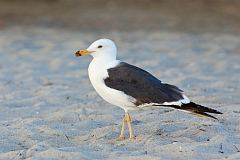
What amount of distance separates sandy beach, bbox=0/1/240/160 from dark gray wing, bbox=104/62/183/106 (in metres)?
0.36

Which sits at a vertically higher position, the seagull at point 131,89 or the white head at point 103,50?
the white head at point 103,50

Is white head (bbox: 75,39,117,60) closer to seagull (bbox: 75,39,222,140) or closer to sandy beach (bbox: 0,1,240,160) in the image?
seagull (bbox: 75,39,222,140)

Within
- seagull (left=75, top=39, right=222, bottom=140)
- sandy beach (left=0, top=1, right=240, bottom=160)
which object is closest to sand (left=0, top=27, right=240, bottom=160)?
sandy beach (left=0, top=1, right=240, bottom=160)

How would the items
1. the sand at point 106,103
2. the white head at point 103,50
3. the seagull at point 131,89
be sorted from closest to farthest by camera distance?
the sand at point 106,103 → the seagull at point 131,89 → the white head at point 103,50

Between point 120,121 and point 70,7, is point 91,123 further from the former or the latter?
point 70,7

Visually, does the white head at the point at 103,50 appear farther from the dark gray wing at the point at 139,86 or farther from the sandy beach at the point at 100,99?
the sandy beach at the point at 100,99

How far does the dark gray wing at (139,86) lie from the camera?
5359mm

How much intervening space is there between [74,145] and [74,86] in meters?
3.08

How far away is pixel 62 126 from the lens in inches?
241

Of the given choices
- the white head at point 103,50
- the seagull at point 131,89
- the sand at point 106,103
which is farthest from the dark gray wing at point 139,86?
the sand at point 106,103

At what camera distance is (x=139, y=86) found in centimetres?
545

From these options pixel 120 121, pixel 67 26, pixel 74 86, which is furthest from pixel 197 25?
pixel 120 121

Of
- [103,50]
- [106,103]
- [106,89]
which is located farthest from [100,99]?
[106,89]

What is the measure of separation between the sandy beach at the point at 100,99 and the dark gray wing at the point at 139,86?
1.19 feet
